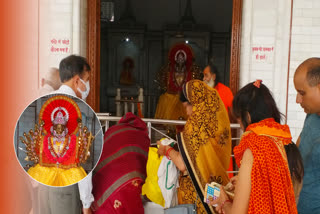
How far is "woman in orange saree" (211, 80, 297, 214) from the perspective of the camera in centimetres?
127

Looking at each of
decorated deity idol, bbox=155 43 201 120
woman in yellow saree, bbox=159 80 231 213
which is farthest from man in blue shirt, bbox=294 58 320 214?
decorated deity idol, bbox=155 43 201 120

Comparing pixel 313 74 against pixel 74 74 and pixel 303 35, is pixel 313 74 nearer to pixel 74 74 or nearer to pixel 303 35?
pixel 74 74

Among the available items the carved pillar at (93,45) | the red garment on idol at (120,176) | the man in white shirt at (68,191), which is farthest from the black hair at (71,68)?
the carved pillar at (93,45)

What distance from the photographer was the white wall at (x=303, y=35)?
400cm

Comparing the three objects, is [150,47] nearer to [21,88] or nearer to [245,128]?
[245,128]

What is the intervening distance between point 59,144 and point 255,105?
795mm

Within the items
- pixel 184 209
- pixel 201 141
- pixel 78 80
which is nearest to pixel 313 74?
pixel 201 141

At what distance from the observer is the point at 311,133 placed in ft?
5.22

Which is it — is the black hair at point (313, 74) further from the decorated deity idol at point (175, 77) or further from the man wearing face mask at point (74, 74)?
the decorated deity idol at point (175, 77)

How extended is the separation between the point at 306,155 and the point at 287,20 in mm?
2884

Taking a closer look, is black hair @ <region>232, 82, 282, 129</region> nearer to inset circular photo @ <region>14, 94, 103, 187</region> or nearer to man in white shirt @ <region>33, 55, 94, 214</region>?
inset circular photo @ <region>14, 94, 103, 187</region>

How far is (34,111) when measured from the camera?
1.24 meters

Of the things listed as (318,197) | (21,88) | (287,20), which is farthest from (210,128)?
(287,20)

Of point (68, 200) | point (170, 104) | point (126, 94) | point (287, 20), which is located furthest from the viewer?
point (126, 94)
